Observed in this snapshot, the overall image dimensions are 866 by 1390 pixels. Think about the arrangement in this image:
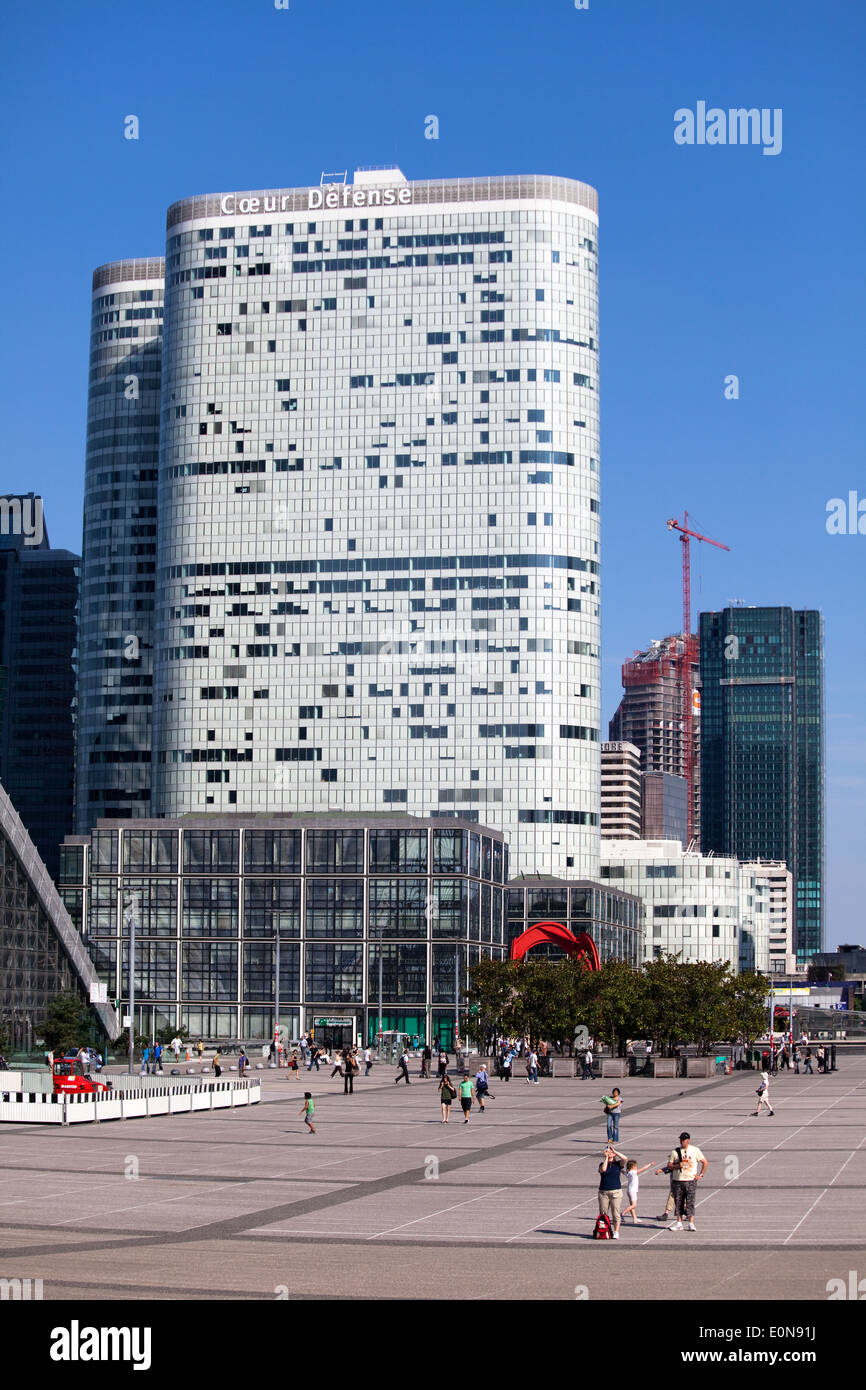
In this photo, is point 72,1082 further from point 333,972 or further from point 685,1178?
point 333,972

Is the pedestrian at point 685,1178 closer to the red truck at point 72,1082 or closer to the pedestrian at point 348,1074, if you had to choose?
the red truck at point 72,1082

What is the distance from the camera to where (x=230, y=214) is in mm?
189750

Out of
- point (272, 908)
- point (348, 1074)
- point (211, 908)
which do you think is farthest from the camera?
point (211, 908)

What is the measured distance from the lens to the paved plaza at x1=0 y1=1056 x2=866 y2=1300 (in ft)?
94.1

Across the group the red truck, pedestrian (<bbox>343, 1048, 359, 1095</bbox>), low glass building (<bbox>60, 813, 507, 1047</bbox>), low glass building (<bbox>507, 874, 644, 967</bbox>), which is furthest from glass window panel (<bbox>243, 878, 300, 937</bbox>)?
the red truck

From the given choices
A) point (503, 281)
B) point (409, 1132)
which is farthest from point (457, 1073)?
point (503, 281)

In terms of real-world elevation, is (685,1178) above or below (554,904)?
below

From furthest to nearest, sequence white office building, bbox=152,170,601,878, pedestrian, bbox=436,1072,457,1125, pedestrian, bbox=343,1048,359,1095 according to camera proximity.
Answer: white office building, bbox=152,170,601,878 < pedestrian, bbox=343,1048,359,1095 < pedestrian, bbox=436,1072,457,1125

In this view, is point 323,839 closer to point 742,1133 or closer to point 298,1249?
point 742,1133

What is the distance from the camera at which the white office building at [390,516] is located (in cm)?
17975

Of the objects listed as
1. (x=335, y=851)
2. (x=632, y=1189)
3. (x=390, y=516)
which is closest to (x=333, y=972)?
(x=335, y=851)

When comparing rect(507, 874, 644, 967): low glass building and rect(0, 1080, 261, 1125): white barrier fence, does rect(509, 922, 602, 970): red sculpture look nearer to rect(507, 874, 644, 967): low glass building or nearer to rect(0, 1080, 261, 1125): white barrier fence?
rect(0, 1080, 261, 1125): white barrier fence

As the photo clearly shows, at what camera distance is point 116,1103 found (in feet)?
212

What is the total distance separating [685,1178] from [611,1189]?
6.39 ft
